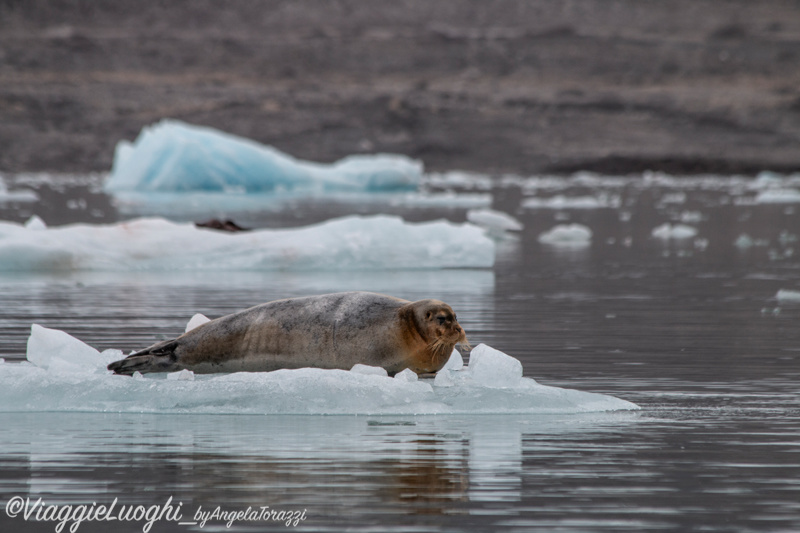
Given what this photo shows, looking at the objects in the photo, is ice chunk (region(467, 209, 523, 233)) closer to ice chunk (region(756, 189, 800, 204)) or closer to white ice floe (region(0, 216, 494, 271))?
white ice floe (region(0, 216, 494, 271))

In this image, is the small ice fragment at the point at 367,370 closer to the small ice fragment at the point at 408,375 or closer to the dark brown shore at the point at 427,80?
the small ice fragment at the point at 408,375

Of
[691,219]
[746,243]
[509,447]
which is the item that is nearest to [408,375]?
[509,447]

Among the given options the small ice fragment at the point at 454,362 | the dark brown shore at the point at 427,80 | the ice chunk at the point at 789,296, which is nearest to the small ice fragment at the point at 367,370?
the small ice fragment at the point at 454,362

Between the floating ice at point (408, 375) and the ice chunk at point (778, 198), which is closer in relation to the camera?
the floating ice at point (408, 375)

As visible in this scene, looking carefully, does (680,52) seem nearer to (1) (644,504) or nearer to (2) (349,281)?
(2) (349,281)

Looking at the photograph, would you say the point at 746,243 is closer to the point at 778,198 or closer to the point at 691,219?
the point at 691,219

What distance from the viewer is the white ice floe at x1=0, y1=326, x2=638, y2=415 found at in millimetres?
4941

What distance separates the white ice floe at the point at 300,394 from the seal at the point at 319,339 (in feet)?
0.79

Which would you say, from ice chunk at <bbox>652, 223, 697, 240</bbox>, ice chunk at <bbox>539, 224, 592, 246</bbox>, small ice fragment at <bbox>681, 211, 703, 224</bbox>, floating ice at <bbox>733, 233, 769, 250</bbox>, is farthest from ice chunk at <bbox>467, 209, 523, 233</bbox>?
small ice fragment at <bbox>681, 211, 703, 224</bbox>

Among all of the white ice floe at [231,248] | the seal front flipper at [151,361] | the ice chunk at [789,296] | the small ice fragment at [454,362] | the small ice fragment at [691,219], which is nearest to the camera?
the seal front flipper at [151,361]

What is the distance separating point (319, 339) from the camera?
551 cm

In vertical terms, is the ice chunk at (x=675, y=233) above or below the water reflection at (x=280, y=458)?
below

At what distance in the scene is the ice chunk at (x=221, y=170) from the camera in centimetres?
3394

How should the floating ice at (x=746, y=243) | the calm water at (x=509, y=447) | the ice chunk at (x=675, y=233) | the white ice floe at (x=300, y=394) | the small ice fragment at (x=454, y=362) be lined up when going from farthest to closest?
the ice chunk at (x=675, y=233), the floating ice at (x=746, y=243), the small ice fragment at (x=454, y=362), the white ice floe at (x=300, y=394), the calm water at (x=509, y=447)
